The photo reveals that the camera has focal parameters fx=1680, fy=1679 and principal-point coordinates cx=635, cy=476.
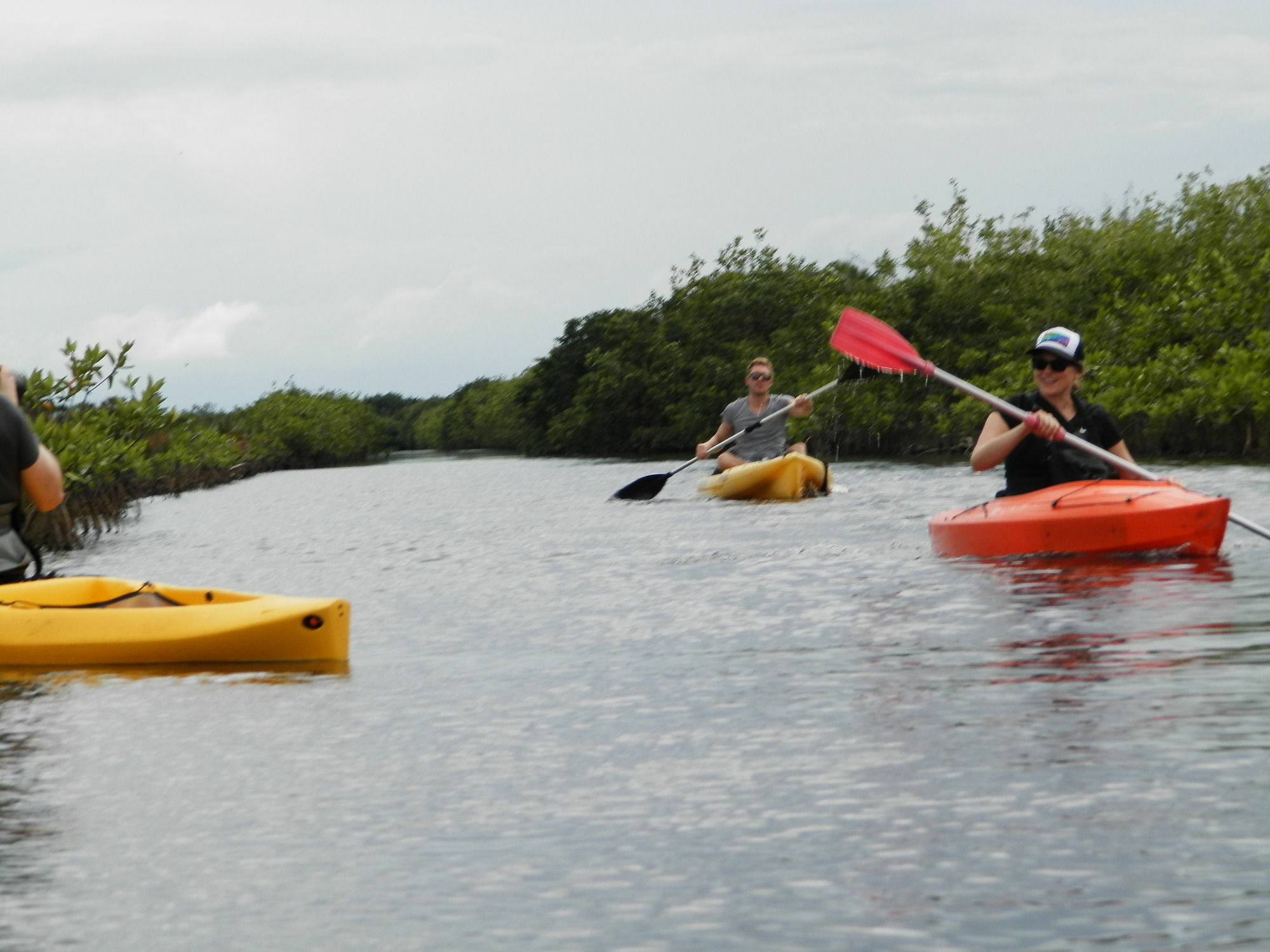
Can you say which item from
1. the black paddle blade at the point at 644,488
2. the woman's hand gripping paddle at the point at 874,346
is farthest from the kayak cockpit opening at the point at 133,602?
the black paddle blade at the point at 644,488

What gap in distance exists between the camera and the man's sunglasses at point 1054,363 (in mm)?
8047

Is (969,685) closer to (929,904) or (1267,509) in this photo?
(929,904)

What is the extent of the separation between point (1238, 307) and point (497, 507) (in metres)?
14.7

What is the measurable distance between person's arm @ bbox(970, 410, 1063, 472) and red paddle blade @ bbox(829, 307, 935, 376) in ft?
6.15

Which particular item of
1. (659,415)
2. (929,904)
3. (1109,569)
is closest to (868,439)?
(659,415)

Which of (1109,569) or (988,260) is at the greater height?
(988,260)

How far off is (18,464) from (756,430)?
1070 cm

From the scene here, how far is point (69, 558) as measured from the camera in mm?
14406

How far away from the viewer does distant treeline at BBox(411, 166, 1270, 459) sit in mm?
27266

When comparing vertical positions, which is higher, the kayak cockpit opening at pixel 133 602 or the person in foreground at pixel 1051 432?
the person in foreground at pixel 1051 432

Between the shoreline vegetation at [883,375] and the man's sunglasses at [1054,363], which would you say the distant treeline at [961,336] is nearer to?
the shoreline vegetation at [883,375]

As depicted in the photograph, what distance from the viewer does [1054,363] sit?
808 cm

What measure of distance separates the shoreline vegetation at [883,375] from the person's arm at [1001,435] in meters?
4.25

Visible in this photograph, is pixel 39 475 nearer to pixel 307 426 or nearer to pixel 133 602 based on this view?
pixel 133 602
